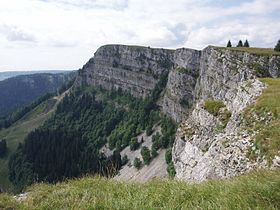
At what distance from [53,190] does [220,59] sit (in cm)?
8164

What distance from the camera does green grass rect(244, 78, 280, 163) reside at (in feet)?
69.9

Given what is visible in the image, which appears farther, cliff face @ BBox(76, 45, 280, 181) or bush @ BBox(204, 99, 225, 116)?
bush @ BBox(204, 99, 225, 116)

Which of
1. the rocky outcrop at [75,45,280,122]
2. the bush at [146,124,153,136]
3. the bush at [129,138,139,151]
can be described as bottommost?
the bush at [129,138,139,151]

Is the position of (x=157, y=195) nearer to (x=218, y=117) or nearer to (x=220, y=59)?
(x=218, y=117)

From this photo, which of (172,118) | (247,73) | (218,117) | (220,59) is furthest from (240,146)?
(172,118)

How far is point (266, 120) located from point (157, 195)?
16.5 m

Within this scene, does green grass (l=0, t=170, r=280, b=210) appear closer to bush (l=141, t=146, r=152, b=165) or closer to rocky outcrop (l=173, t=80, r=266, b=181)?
rocky outcrop (l=173, t=80, r=266, b=181)

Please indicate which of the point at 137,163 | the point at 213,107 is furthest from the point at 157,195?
the point at 137,163

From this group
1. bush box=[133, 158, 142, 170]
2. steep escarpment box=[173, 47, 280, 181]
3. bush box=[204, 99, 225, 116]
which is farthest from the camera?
bush box=[133, 158, 142, 170]

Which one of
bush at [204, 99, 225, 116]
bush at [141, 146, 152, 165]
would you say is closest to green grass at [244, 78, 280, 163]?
bush at [204, 99, 225, 116]

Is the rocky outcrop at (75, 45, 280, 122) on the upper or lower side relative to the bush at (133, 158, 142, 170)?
upper

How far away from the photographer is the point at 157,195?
12.4 meters

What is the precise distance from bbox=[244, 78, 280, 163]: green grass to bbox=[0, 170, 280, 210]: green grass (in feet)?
28.7

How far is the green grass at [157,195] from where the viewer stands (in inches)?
418
